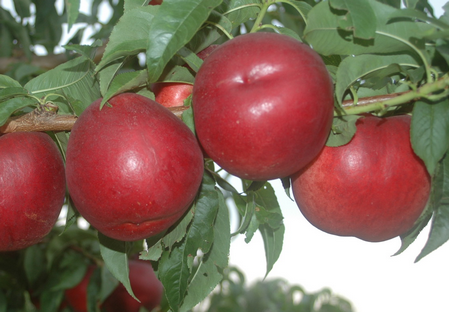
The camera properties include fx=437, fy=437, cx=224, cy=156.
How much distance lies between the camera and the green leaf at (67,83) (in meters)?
1.08

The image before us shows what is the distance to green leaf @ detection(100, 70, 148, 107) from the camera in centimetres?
83

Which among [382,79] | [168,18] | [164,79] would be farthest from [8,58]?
[382,79]

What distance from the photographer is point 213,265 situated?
1.10 meters

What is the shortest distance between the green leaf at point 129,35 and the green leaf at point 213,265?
39 cm

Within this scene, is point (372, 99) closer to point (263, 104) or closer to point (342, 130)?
point (342, 130)

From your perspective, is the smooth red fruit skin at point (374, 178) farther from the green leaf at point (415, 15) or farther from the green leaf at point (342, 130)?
the green leaf at point (415, 15)

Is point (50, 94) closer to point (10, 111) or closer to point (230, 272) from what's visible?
point (10, 111)

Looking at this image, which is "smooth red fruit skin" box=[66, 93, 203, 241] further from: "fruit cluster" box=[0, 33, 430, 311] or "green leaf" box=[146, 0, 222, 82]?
"green leaf" box=[146, 0, 222, 82]

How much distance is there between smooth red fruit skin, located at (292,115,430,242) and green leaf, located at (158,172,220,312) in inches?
9.1

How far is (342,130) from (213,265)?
0.47 metres

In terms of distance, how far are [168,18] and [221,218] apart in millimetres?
503

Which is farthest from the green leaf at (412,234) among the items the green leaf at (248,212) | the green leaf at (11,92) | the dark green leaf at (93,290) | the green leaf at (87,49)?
the dark green leaf at (93,290)

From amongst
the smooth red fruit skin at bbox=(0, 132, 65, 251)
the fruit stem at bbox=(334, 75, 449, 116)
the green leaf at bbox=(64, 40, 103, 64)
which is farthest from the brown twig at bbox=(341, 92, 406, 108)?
the smooth red fruit skin at bbox=(0, 132, 65, 251)

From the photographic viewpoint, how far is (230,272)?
2916mm
